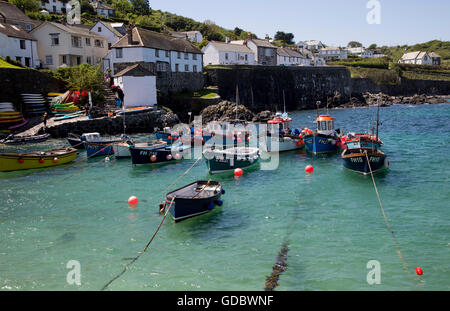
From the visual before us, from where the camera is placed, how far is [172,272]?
1275cm

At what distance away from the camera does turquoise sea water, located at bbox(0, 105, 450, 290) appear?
40.6 feet

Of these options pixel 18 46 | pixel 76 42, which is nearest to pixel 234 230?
pixel 18 46

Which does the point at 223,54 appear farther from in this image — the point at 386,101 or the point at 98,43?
the point at 386,101

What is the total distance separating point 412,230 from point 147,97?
37.0 meters

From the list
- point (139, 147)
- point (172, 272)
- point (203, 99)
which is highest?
point (203, 99)

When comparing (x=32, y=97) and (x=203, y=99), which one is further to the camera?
(x=203, y=99)

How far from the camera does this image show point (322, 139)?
3212 centimetres

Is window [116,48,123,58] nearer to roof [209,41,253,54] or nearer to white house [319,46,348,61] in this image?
roof [209,41,253,54]

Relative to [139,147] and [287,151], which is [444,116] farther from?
[139,147]

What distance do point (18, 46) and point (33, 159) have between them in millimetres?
29832

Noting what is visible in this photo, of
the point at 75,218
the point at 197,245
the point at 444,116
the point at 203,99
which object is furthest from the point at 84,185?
the point at 444,116

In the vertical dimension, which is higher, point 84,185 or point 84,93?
point 84,93

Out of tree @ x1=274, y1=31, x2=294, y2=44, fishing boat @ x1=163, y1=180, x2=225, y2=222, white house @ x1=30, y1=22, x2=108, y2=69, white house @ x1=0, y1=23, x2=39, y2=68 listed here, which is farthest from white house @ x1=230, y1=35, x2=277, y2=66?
fishing boat @ x1=163, y1=180, x2=225, y2=222

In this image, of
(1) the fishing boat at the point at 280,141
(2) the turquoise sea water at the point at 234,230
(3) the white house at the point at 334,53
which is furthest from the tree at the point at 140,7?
(2) the turquoise sea water at the point at 234,230
